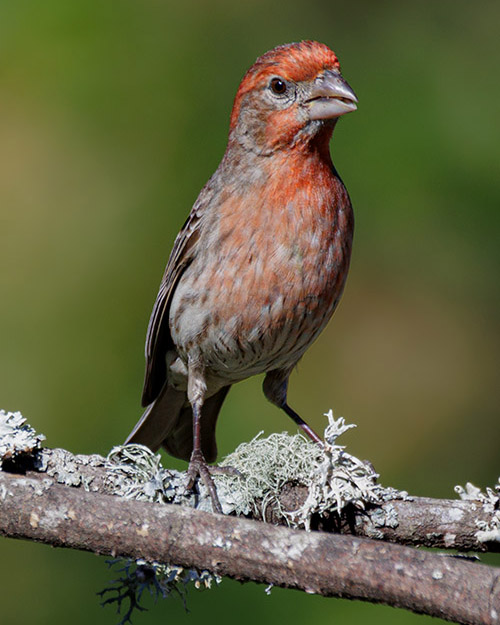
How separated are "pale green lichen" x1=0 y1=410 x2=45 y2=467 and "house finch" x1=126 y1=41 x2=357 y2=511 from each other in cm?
81

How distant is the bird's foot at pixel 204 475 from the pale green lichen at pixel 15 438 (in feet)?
2.17

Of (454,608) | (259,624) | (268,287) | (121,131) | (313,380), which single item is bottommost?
(259,624)

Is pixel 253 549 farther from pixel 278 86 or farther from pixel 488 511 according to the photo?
pixel 278 86

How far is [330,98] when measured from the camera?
4.21m

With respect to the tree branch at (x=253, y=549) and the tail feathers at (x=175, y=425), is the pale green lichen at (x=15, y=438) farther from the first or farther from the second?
the tail feathers at (x=175, y=425)

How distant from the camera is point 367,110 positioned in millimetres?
5211

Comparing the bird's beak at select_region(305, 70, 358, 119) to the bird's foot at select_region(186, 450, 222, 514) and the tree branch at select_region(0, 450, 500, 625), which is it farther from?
the tree branch at select_region(0, 450, 500, 625)

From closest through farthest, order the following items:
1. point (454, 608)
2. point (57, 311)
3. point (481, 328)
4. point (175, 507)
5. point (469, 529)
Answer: point (454, 608), point (175, 507), point (469, 529), point (57, 311), point (481, 328)

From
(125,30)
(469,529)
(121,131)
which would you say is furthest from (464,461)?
(125,30)

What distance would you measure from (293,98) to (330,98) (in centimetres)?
21

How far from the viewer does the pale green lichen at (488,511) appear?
357 centimetres

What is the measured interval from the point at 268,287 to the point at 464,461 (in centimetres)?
136

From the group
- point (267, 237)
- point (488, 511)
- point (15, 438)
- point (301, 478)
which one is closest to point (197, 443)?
point (301, 478)

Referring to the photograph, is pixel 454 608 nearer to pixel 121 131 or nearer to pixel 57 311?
pixel 57 311
